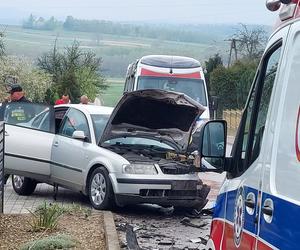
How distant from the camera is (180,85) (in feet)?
73.7

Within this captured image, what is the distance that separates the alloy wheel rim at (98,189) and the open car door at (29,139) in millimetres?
1300

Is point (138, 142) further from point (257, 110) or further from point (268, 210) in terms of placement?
point (268, 210)

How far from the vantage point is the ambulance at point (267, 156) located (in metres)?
3.31

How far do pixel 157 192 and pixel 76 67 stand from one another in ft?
137

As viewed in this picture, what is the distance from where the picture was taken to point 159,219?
11.3 m

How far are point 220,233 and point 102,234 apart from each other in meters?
4.44

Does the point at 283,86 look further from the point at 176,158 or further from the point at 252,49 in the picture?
the point at 252,49

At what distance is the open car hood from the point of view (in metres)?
11.5

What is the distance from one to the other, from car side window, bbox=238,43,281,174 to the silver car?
643 centimetres

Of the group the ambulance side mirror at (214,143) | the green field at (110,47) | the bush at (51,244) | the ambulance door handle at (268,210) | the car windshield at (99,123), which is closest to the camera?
the ambulance door handle at (268,210)

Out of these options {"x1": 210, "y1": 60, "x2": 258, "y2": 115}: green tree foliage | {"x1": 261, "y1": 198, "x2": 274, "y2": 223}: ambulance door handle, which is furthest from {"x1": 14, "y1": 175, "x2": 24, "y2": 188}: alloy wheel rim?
{"x1": 210, "y1": 60, "x2": 258, "y2": 115}: green tree foliage

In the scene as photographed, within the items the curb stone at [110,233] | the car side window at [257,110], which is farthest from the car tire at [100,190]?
the car side window at [257,110]

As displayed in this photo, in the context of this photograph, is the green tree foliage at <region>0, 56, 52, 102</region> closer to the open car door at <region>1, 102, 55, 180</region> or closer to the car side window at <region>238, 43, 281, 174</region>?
the open car door at <region>1, 102, 55, 180</region>

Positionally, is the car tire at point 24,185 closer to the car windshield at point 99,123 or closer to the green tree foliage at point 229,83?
the car windshield at point 99,123
